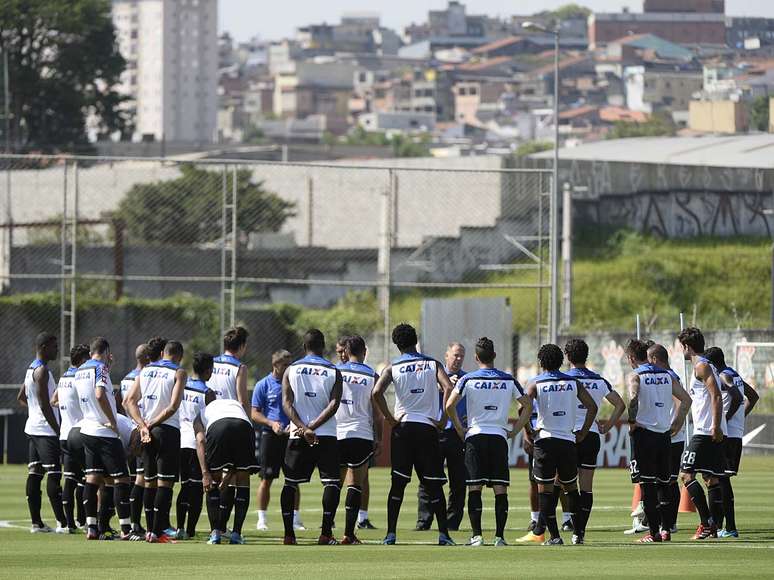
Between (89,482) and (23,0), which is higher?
(23,0)

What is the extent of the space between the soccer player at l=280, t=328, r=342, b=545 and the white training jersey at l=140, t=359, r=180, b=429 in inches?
43.6

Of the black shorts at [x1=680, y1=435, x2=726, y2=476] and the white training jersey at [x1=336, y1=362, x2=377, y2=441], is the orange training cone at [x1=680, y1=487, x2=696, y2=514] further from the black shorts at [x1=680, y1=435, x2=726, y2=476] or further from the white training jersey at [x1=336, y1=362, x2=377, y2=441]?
the white training jersey at [x1=336, y1=362, x2=377, y2=441]

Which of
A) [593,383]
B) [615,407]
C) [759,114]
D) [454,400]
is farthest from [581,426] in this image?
[759,114]

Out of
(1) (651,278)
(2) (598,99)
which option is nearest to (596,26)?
(2) (598,99)

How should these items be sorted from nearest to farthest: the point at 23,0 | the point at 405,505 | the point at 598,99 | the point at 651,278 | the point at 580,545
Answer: the point at 580,545 → the point at 405,505 → the point at 651,278 → the point at 23,0 → the point at 598,99

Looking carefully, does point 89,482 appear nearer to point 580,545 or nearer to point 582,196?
point 580,545

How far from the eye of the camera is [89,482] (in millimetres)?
15969

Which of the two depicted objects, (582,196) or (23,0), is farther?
(23,0)

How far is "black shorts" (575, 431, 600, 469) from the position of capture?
1605 cm

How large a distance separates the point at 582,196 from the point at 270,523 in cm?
3791

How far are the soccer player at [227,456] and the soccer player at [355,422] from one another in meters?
0.87

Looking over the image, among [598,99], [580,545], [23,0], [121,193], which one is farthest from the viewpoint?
[598,99]

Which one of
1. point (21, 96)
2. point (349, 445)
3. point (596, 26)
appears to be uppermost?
point (596, 26)

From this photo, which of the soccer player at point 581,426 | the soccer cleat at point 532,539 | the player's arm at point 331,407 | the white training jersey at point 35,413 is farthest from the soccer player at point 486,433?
the white training jersey at point 35,413
